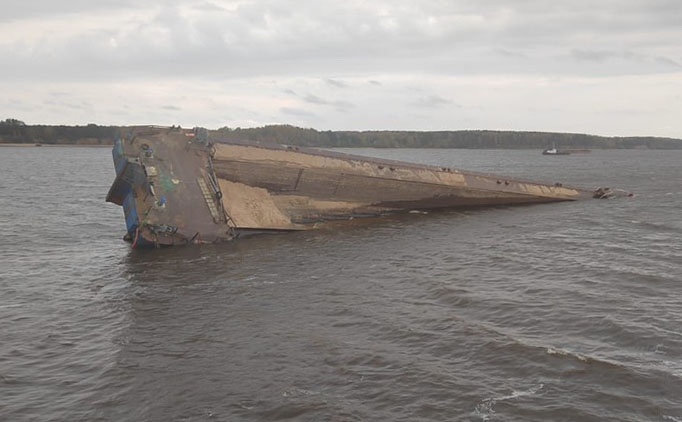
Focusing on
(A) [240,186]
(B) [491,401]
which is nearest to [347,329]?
(B) [491,401]

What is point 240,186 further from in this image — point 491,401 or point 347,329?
point 491,401

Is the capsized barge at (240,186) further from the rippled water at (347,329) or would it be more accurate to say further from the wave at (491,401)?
the wave at (491,401)

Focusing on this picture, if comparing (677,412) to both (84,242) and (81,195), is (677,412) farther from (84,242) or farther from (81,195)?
(81,195)

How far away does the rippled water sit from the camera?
856 centimetres

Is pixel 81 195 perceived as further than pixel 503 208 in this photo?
Yes

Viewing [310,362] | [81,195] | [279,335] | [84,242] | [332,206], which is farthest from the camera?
[81,195]

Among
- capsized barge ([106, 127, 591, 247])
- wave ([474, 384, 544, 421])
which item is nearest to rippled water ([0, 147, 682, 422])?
wave ([474, 384, 544, 421])

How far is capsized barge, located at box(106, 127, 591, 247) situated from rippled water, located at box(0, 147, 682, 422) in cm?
97

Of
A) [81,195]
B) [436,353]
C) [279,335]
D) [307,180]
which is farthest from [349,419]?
[81,195]

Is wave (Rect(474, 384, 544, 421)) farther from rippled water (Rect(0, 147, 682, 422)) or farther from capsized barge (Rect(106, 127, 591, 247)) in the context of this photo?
capsized barge (Rect(106, 127, 591, 247))

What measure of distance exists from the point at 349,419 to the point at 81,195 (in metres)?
37.4

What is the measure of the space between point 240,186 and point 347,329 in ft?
37.0

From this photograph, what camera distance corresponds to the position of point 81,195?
133 feet

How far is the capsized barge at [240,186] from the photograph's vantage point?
773 inches
